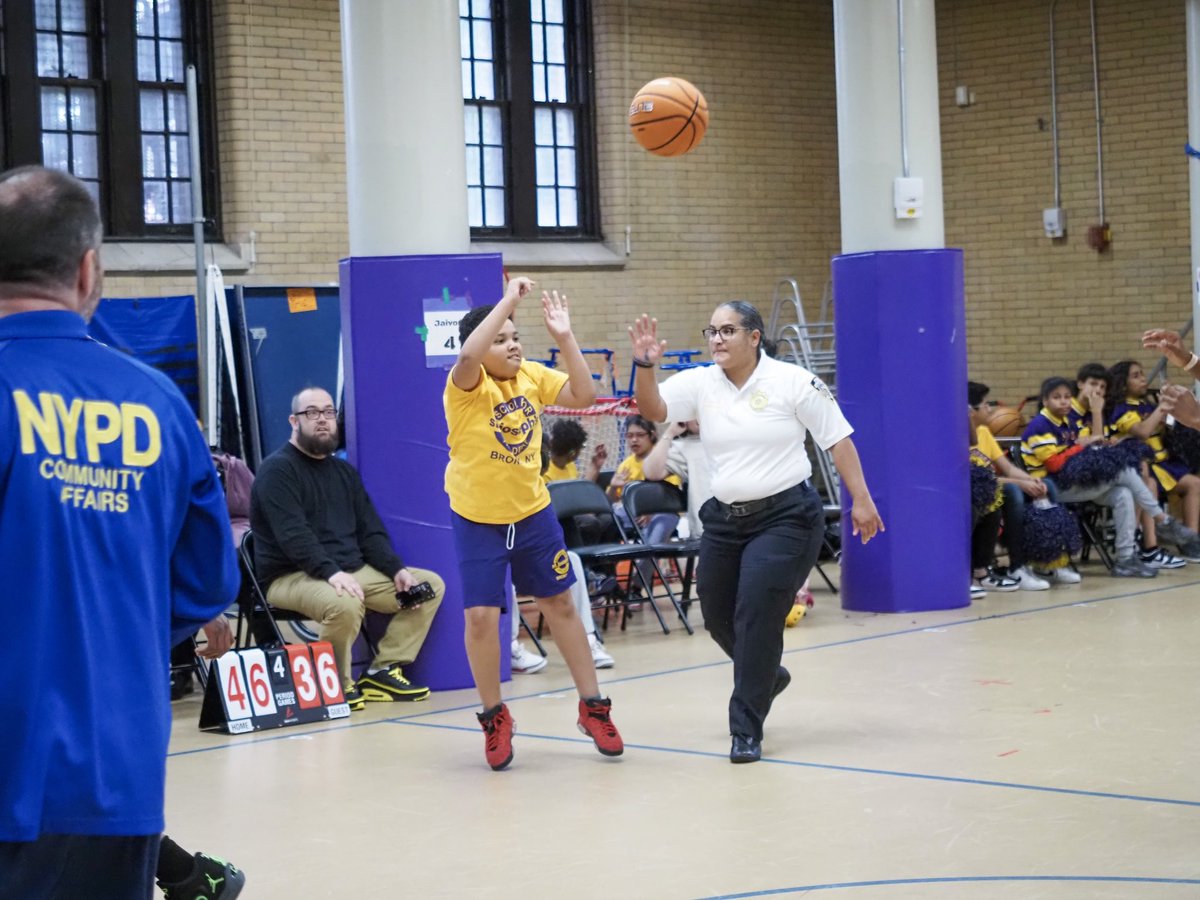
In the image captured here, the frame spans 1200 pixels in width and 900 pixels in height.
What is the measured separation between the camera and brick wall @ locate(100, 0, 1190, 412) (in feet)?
51.2

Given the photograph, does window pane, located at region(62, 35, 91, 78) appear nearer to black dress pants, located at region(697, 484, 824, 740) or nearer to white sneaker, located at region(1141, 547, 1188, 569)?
black dress pants, located at region(697, 484, 824, 740)

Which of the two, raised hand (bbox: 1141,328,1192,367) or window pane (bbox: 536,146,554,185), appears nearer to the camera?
raised hand (bbox: 1141,328,1192,367)

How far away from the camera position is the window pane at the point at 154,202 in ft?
44.0

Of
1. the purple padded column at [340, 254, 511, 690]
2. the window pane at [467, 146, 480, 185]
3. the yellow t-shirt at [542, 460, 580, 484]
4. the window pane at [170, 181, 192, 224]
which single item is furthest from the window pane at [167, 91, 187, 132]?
the purple padded column at [340, 254, 511, 690]

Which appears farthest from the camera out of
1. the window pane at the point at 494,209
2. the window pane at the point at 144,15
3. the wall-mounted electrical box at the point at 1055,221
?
the wall-mounted electrical box at the point at 1055,221

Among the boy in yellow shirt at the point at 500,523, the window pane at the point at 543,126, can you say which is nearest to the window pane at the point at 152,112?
the window pane at the point at 543,126

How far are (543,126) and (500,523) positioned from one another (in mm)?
9858

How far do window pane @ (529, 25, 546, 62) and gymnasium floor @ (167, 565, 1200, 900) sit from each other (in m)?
8.26

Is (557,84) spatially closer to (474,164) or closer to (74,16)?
(474,164)

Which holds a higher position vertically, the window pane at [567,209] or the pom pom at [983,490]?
the window pane at [567,209]

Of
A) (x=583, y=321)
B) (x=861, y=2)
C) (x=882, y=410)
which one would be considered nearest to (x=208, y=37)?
(x=583, y=321)

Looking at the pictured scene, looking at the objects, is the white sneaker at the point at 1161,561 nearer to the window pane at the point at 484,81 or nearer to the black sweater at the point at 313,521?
the black sweater at the point at 313,521

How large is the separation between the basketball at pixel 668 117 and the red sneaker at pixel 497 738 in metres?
4.19

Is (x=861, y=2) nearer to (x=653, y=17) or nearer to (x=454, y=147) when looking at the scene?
(x=454, y=147)
